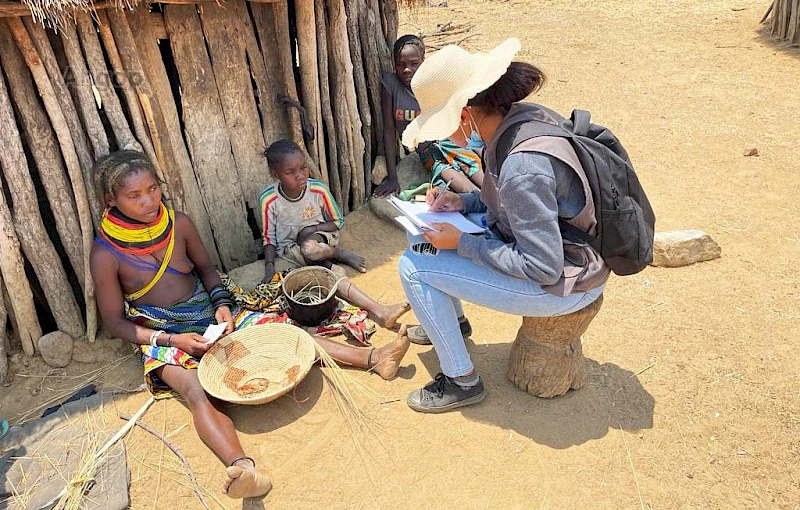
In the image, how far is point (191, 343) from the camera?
2.94 meters

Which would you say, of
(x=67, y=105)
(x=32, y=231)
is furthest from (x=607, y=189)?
(x=32, y=231)

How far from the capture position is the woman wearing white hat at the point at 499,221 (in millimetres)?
2131

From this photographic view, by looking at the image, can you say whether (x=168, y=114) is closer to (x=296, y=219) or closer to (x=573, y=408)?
(x=296, y=219)

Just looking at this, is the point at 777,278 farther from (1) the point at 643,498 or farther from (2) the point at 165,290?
(2) the point at 165,290

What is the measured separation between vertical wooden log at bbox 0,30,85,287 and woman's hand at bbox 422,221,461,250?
7.01ft

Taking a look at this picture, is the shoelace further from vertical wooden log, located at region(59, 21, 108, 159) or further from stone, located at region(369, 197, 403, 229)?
vertical wooden log, located at region(59, 21, 108, 159)

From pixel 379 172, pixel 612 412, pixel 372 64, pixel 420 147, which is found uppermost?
pixel 372 64

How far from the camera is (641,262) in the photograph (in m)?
2.35

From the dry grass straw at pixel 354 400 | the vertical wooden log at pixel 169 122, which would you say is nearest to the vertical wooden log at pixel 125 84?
the vertical wooden log at pixel 169 122

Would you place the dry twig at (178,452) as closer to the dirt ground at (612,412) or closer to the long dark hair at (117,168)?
the dirt ground at (612,412)

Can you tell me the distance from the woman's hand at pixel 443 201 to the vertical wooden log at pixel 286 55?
5.36 ft

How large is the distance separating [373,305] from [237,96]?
169cm

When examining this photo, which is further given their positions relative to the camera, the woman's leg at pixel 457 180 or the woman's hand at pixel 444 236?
the woman's leg at pixel 457 180

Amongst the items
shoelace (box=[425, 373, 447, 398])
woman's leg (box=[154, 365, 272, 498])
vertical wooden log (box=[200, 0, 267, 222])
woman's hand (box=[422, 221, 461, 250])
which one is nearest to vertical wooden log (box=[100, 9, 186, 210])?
vertical wooden log (box=[200, 0, 267, 222])
